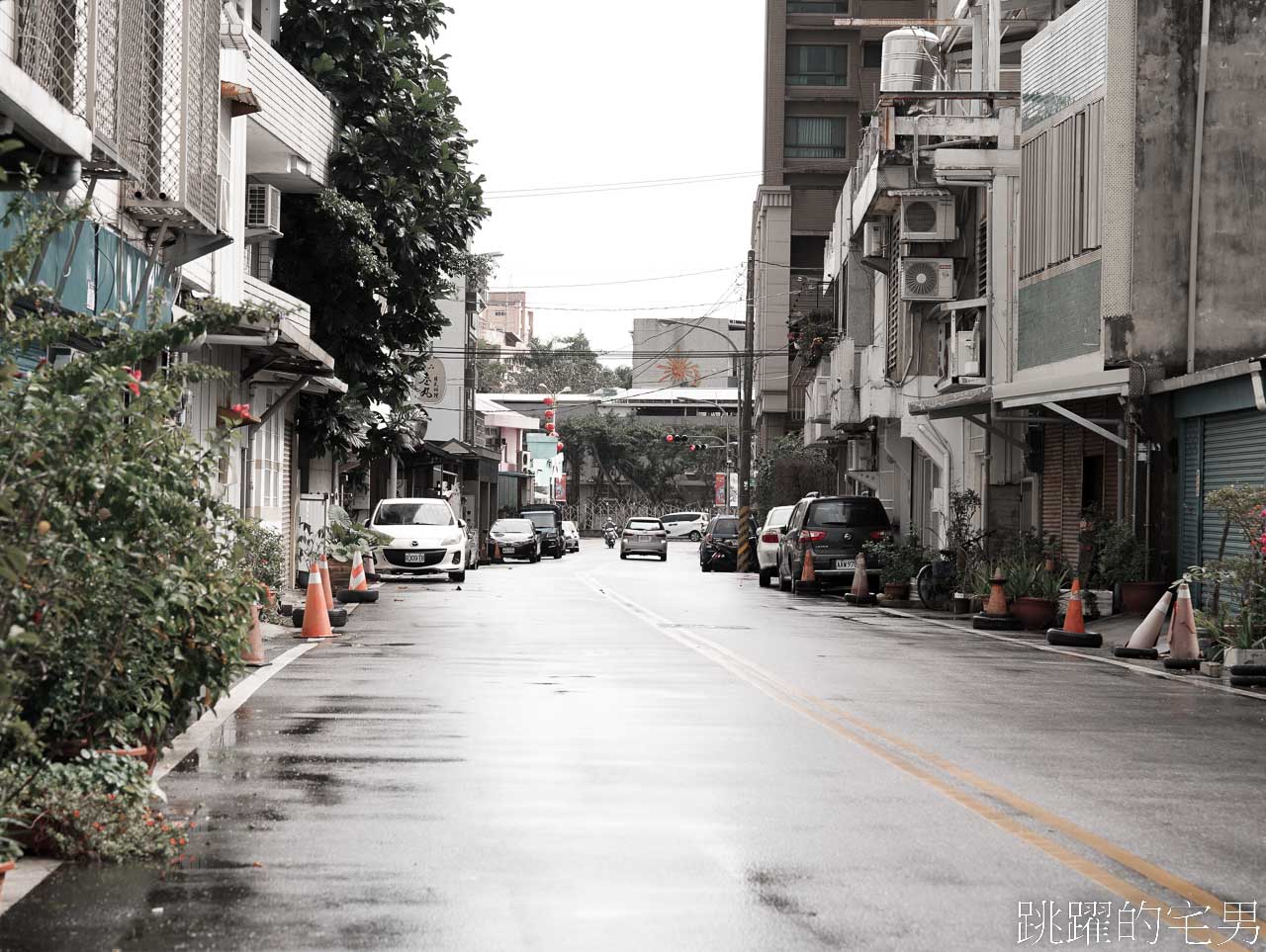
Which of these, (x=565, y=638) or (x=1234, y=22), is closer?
(x=565, y=638)

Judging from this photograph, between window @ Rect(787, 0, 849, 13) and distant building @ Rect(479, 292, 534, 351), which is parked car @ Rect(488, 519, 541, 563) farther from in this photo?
distant building @ Rect(479, 292, 534, 351)

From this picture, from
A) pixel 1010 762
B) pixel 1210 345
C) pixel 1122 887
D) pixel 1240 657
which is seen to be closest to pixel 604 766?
pixel 1010 762

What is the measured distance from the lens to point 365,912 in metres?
6.59

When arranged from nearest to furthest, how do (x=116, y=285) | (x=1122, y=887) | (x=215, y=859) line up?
(x=1122, y=887)
(x=215, y=859)
(x=116, y=285)

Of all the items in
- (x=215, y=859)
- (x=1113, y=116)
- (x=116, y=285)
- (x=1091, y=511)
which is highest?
(x=1113, y=116)

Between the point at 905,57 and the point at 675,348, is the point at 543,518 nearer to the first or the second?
the point at 905,57

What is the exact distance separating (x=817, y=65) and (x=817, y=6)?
247 centimetres

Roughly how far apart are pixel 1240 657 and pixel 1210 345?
863 centimetres

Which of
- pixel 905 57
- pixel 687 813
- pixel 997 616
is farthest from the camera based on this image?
pixel 905 57

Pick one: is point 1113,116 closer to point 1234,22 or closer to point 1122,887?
point 1234,22

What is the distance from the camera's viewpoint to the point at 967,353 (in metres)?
30.2

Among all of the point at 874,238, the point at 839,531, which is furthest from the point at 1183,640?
the point at 874,238

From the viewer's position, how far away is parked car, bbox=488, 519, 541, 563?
58.2 m

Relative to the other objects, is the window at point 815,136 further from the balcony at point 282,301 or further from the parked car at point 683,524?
the balcony at point 282,301
